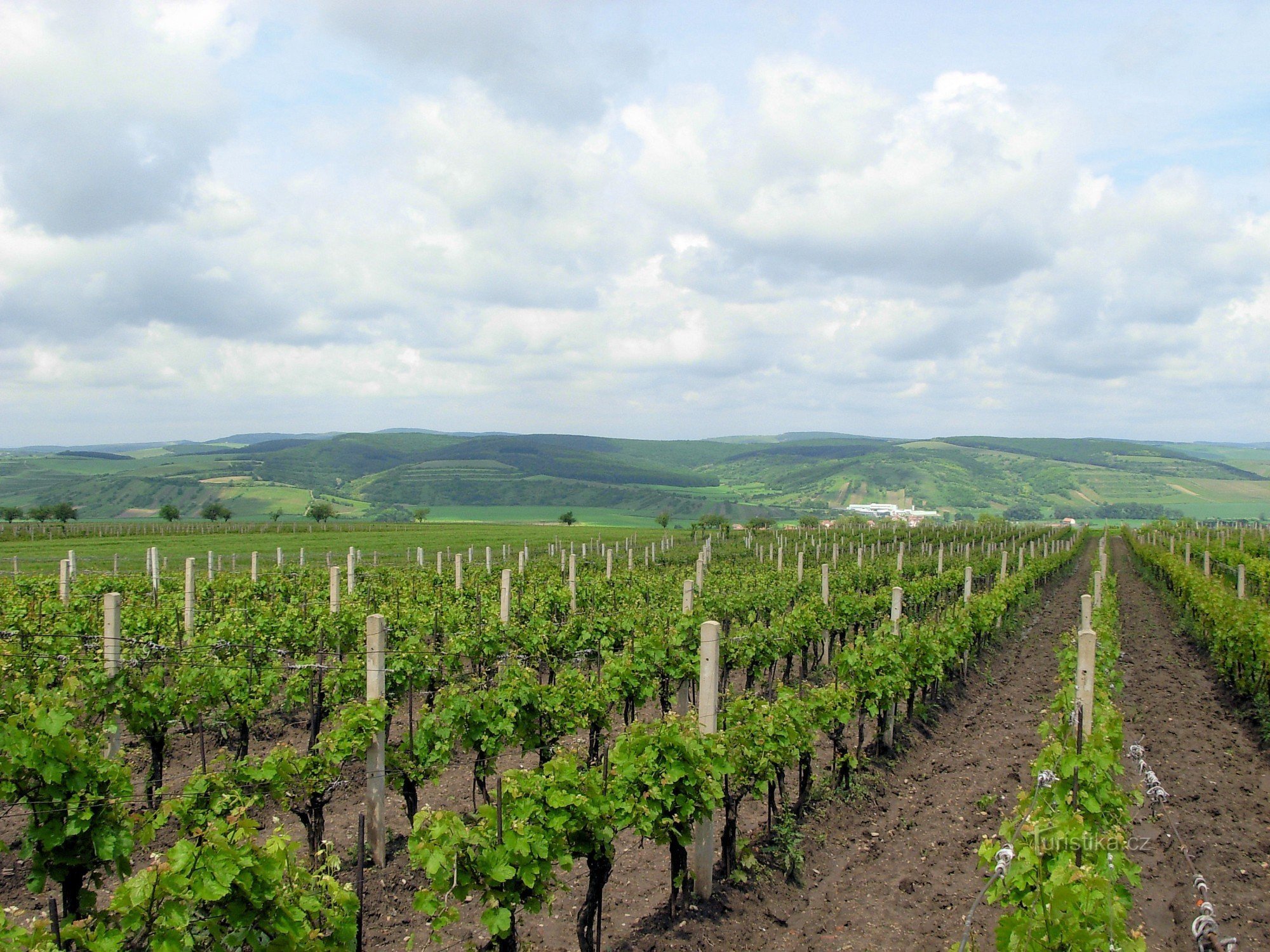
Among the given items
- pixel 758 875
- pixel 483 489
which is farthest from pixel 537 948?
pixel 483 489

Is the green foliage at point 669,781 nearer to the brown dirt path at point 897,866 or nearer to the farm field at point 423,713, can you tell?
the farm field at point 423,713

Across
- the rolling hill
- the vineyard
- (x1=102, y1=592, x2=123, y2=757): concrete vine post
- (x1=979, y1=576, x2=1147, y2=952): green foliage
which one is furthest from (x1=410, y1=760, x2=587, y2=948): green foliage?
the rolling hill

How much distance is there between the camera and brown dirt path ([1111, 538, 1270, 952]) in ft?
20.2

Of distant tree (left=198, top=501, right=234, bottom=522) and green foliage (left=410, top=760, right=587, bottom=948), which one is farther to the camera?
distant tree (left=198, top=501, right=234, bottom=522)

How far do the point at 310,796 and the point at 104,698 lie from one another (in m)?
2.41

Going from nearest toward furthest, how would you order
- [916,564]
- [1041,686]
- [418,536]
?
[1041,686], [916,564], [418,536]

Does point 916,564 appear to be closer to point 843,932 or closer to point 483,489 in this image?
point 843,932

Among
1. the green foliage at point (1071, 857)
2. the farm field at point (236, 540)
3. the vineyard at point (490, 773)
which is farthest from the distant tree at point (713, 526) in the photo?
the green foliage at point (1071, 857)

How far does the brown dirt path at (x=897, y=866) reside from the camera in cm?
601

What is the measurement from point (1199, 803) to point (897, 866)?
4.02 m

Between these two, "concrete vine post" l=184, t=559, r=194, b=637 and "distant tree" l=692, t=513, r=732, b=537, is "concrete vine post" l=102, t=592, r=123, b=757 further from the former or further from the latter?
"distant tree" l=692, t=513, r=732, b=537

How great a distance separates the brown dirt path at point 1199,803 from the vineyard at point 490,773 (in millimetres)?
386

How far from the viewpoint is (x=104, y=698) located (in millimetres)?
7168

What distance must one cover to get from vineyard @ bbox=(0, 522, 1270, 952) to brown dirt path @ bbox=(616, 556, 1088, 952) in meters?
0.07
